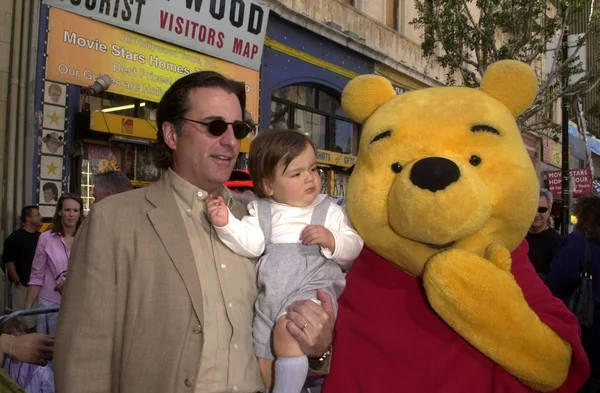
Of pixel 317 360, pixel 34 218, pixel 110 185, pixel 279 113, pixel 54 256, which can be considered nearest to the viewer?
pixel 317 360

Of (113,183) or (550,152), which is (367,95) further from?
(550,152)

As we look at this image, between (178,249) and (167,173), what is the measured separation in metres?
0.46

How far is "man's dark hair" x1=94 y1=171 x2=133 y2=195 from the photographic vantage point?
206 inches

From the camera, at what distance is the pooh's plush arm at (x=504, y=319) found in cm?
191

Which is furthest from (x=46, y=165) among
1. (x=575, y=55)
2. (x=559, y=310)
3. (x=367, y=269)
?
(x=575, y=55)

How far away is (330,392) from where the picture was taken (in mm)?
2238

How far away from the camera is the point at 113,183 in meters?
5.27

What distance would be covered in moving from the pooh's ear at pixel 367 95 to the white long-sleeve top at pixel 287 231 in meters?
0.45

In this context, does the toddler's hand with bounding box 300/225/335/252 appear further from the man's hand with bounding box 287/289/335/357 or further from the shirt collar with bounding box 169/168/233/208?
the shirt collar with bounding box 169/168/233/208

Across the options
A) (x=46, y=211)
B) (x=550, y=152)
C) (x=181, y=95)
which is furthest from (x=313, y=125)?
(x=550, y=152)

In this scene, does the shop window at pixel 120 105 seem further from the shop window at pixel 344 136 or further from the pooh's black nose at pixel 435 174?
the pooh's black nose at pixel 435 174

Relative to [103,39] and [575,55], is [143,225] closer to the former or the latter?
[103,39]

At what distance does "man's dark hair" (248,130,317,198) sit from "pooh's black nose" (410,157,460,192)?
754 millimetres

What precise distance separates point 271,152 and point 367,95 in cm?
51
